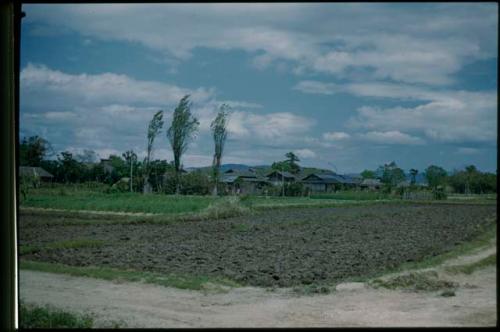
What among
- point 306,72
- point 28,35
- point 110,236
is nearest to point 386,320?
point 306,72

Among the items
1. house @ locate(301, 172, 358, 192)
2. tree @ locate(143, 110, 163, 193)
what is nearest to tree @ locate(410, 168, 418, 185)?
house @ locate(301, 172, 358, 192)

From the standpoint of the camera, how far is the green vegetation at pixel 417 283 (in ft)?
24.0

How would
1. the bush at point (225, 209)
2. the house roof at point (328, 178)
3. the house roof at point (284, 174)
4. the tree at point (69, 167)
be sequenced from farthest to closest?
1. the bush at point (225, 209)
2. the house roof at point (328, 178)
3. the house roof at point (284, 174)
4. the tree at point (69, 167)

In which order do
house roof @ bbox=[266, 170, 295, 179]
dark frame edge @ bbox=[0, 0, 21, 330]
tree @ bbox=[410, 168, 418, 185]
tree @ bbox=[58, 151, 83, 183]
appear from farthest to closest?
1. house roof @ bbox=[266, 170, 295, 179]
2. tree @ bbox=[410, 168, 418, 185]
3. tree @ bbox=[58, 151, 83, 183]
4. dark frame edge @ bbox=[0, 0, 21, 330]

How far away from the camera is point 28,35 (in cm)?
689

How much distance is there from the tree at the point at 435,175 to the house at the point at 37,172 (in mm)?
4613

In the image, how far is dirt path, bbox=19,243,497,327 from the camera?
6.51 meters

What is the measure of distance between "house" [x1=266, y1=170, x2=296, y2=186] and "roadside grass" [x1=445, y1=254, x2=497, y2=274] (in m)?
2.23

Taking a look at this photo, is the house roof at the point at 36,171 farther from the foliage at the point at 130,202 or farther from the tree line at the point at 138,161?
the foliage at the point at 130,202

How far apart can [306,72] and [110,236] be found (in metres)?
3.17

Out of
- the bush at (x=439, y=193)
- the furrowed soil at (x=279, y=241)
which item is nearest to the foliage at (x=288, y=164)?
the furrowed soil at (x=279, y=241)

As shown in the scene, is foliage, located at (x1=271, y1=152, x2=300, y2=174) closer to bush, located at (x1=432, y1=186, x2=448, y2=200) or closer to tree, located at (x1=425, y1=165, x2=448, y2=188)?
tree, located at (x1=425, y1=165, x2=448, y2=188)

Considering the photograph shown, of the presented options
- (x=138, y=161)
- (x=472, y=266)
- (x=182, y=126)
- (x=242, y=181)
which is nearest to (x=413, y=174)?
(x=472, y=266)

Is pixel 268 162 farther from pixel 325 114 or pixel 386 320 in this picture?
pixel 386 320
